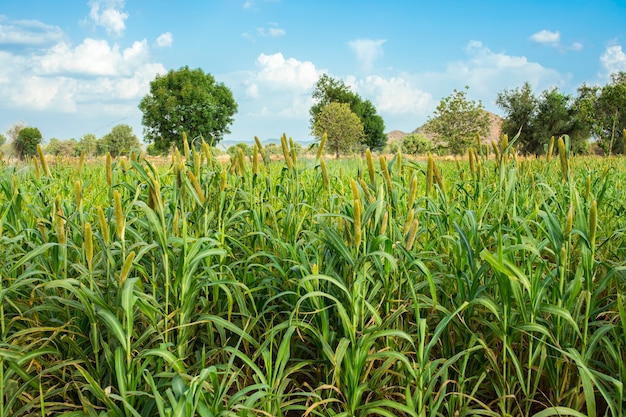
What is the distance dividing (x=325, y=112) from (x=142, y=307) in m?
44.5

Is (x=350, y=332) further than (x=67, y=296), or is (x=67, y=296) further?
(x=67, y=296)

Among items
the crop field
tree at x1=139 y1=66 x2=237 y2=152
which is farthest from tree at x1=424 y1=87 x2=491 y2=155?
the crop field

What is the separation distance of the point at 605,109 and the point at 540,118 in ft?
14.9

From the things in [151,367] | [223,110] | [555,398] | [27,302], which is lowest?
[555,398]

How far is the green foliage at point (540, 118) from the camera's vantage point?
38.9 metres

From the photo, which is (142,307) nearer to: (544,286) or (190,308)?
(190,308)

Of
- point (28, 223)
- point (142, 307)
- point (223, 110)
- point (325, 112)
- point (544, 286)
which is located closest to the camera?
point (142, 307)

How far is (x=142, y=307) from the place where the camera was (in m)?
1.58

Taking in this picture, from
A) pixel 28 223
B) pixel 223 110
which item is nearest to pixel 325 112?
pixel 223 110

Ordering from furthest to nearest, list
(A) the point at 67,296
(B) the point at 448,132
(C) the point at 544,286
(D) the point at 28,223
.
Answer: (B) the point at 448,132 → (D) the point at 28,223 → (A) the point at 67,296 → (C) the point at 544,286

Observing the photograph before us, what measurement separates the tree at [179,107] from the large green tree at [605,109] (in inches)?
1190

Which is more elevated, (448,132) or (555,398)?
(448,132)

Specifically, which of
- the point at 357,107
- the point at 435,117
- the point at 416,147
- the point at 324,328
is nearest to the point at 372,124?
the point at 357,107

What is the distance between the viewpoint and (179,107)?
45031mm
